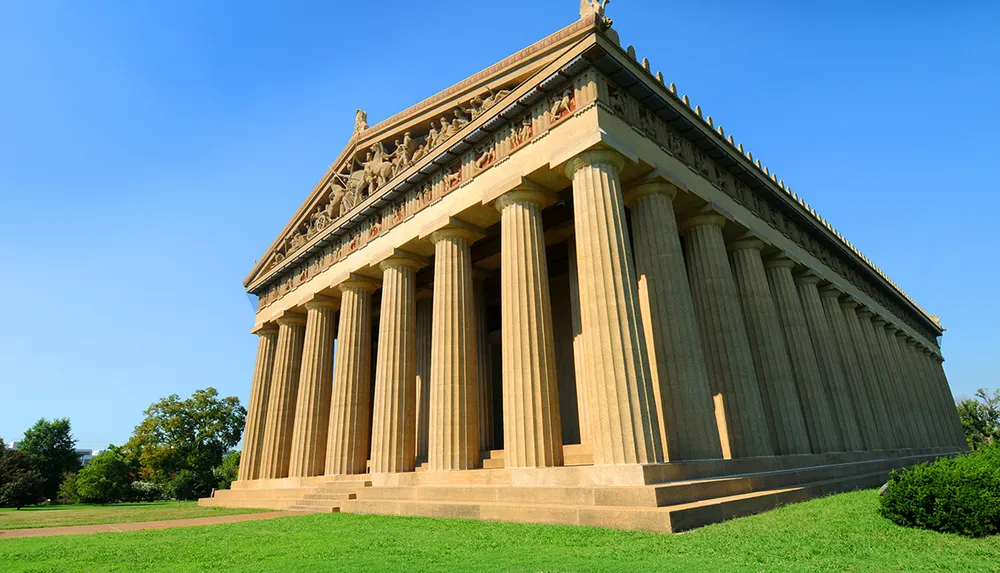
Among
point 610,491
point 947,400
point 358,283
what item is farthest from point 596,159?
point 947,400

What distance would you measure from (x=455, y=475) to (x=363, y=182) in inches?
636

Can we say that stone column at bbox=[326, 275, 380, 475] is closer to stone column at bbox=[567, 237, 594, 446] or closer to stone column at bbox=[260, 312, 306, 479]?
stone column at bbox=[260, 312, 306, 479]

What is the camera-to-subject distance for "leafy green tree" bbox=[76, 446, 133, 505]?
166 feet

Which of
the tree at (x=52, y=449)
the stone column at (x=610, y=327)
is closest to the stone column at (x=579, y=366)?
the stone column at (x=610, y=327)

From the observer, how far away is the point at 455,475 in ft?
54.6

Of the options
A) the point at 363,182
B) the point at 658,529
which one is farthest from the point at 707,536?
the point at 363,182

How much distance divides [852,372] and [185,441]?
57.1m

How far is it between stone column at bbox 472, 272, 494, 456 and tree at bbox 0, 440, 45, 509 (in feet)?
143

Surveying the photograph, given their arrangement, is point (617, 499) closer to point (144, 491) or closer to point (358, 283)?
point (358, 283)

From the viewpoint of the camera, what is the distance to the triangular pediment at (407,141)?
1836 centimetres

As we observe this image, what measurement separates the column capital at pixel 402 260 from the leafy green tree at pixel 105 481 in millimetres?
47910

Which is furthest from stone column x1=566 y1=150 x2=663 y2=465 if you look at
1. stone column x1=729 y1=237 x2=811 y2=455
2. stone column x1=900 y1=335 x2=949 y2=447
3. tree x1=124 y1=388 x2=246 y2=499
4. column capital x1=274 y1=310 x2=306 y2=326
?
tree x1=124 y1=388 x2=246 y2=499

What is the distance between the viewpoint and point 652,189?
1745 centimetres

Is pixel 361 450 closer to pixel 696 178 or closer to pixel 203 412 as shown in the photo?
pixel 696 178
